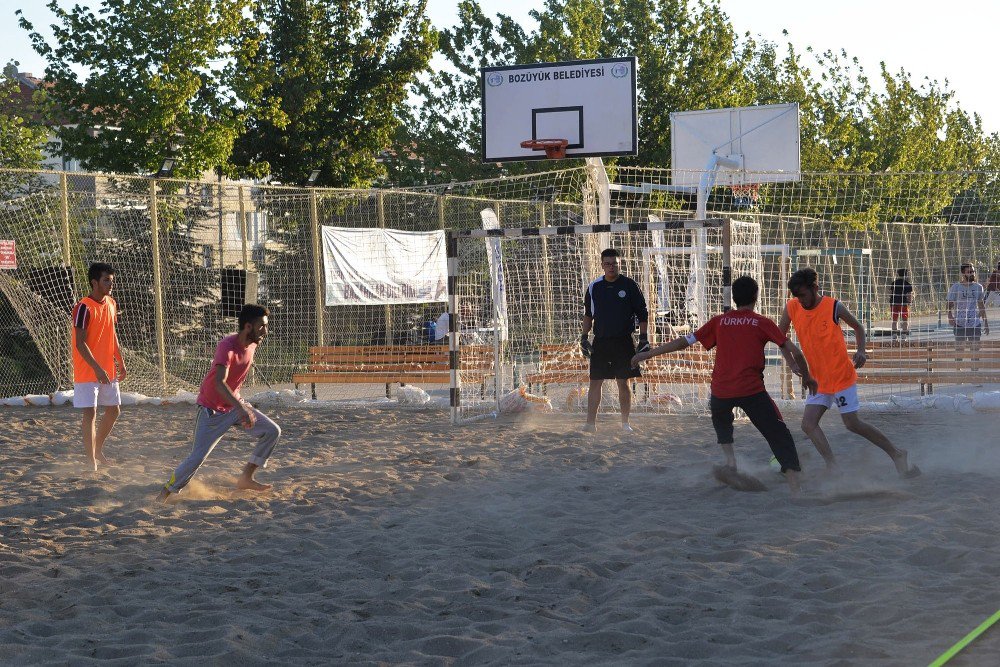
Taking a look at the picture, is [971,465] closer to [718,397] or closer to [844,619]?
[718,397]

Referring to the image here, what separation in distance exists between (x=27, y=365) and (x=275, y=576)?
1037 centimetres

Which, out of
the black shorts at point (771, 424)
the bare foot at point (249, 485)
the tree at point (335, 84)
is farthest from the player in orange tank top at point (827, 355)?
the tree at point (335, 84)

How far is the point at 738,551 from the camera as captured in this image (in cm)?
588

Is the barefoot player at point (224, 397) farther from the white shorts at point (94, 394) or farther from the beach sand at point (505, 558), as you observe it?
the white shorts at point (94, 394)

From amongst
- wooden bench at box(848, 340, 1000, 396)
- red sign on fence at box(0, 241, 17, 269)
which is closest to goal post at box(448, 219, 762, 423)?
wooden bench at box(848, 340, 1000, 396)

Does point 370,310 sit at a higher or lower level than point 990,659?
higher

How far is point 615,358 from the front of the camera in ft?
34.2

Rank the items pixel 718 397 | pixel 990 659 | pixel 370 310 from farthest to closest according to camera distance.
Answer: pixel 370 310
pixel 718 397
pixel 990 659

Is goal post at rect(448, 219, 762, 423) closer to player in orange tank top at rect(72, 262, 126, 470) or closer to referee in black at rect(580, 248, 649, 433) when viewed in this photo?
referee in black at rect(580, 248, 649, 433)

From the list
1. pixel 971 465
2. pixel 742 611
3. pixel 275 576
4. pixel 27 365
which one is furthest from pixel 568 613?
pixel 27 365

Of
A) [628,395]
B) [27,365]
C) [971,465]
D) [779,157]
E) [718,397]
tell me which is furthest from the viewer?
[779,157]

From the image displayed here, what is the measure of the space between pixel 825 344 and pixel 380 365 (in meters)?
7.74

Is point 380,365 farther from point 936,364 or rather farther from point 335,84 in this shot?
point 335,84

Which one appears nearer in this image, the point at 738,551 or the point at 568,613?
the point at 568,613
